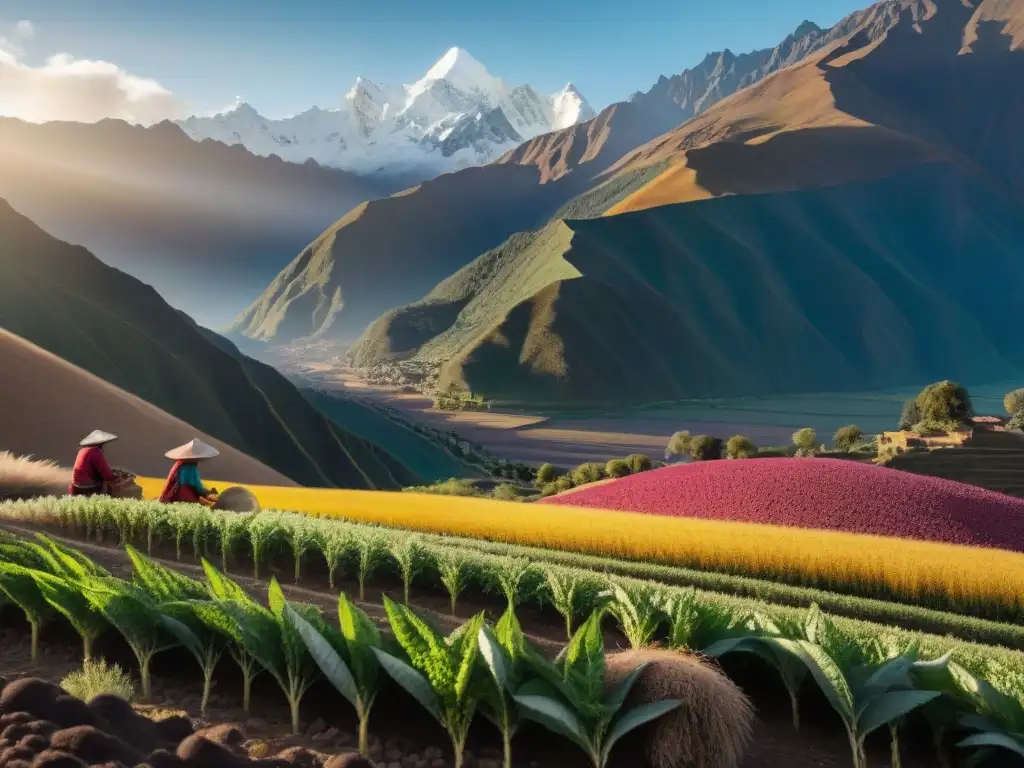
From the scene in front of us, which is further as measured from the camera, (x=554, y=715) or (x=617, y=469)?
(x=617, y=469)

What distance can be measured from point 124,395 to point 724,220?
15829 cm

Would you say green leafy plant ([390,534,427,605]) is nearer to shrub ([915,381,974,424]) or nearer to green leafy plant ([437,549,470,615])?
green leafy plant ([437,549,470,615])

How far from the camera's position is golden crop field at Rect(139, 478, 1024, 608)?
10.8 meters

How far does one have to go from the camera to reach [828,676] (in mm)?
4809

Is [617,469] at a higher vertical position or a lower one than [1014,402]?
lower

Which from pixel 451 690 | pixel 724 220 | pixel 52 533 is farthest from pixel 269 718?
pixel 724 220

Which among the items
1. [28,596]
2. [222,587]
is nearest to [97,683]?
[222,587]

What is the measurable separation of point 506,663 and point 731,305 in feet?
522

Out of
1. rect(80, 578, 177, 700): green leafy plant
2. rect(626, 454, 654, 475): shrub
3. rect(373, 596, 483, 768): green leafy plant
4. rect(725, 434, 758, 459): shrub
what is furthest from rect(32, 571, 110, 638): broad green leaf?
rect(626, 454, 654, 475): shrub

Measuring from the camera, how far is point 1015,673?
17.0ft

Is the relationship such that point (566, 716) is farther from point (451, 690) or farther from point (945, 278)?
point (945, 278)

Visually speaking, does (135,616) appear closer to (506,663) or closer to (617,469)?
(506,663)

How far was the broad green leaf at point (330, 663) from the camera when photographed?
14.6ft

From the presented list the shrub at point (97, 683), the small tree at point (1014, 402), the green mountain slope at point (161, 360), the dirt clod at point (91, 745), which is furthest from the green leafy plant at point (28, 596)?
the green mountain slope at point (161, 360)
